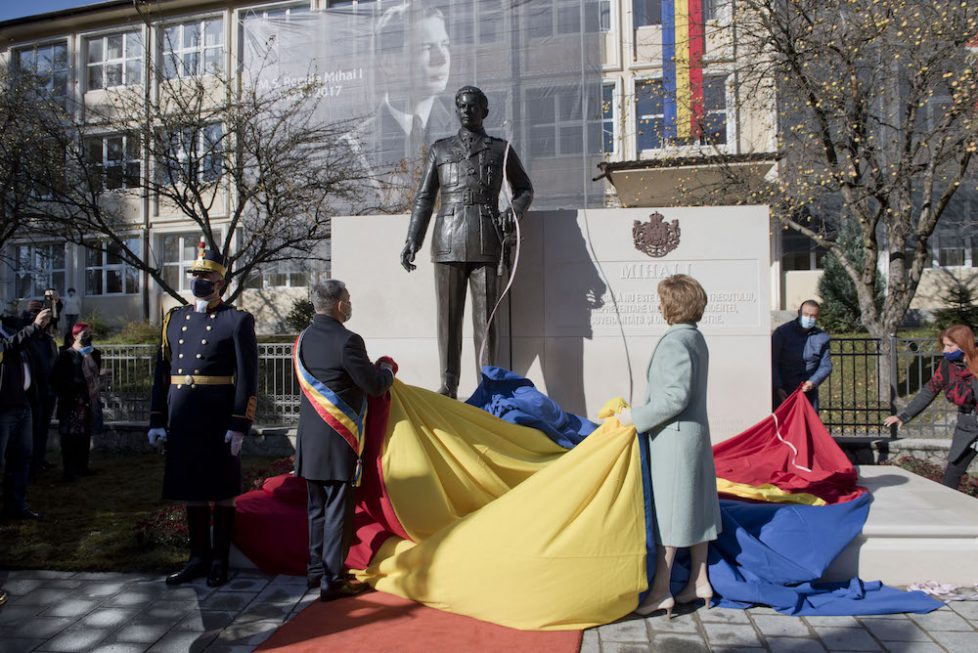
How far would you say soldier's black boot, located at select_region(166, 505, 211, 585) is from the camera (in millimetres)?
4133

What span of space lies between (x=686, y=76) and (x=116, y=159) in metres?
11.3

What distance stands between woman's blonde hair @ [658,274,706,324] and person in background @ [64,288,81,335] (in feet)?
67.9

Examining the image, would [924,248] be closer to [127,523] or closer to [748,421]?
[748,421]

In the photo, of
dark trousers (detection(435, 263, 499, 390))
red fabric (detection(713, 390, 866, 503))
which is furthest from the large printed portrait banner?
red fabric (detection(713, 390, 866, 503))

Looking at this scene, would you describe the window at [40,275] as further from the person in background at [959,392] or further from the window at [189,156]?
the person in background at [959,392]

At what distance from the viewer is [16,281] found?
24766mm

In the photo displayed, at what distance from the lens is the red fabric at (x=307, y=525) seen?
4.08m

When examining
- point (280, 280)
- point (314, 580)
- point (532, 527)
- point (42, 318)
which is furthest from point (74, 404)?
point (280, 280)

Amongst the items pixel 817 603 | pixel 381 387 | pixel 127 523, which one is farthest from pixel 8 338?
pixel 817 603

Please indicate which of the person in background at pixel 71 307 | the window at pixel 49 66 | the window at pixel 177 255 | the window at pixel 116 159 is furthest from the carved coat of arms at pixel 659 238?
the window at pixel 177 255

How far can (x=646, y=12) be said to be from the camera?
18234 mm

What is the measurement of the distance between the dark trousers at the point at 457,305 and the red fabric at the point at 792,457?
81.1 inches

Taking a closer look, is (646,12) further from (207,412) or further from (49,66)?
(207,412)

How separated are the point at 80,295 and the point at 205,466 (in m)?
22.4
